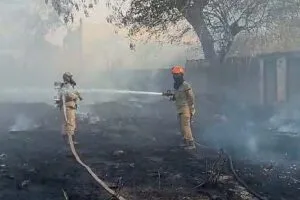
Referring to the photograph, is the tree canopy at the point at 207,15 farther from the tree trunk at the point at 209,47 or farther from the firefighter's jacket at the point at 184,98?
the firefighter's jacket at the point at 184,98

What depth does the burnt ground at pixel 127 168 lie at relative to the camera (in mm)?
6672

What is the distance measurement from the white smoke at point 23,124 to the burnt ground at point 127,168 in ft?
0.84

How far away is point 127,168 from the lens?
812 cm

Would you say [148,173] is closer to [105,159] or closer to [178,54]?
[105,159]

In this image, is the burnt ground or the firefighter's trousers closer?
the burnt ground

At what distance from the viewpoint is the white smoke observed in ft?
43.9

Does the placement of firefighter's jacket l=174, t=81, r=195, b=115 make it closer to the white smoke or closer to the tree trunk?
the white smoke

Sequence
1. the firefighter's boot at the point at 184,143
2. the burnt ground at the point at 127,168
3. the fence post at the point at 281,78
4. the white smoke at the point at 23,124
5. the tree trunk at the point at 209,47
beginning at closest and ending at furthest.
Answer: the burnt ground at the point at 127,168 < the firefighter's boot at the point at 184,143 < the white smoke at the point at 23,124 < the fence post at the point at 281,78 < the tree trunk at the point at 209,47

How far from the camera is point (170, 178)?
24.3 ft

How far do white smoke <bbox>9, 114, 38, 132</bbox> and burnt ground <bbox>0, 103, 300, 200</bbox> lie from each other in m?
0.25

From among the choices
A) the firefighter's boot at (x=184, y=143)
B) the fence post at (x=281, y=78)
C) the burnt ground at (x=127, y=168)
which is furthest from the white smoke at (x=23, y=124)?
the fence post at (x=281, y=78)

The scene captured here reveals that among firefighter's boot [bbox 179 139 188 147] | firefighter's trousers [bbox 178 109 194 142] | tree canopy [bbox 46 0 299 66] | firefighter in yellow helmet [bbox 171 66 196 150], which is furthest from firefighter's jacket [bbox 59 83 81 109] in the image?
tree canopy [bbox 46 0 299 66]

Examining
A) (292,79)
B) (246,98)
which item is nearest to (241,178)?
(292,79)

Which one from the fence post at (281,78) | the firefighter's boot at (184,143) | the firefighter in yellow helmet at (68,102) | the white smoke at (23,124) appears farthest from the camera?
the fence post at (281,78)
